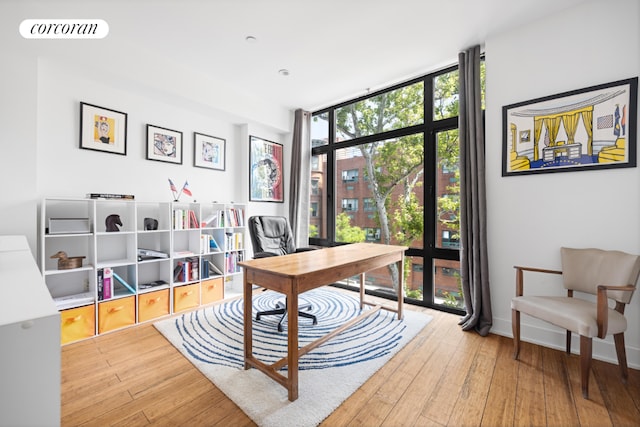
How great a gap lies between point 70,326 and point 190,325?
945mm

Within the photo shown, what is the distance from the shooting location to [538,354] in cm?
223

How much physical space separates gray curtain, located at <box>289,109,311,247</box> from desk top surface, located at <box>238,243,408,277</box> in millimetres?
1524

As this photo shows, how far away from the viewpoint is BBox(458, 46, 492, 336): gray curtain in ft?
8.51

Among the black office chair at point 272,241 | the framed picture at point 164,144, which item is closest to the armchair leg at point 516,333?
the black office chair at point 272,241

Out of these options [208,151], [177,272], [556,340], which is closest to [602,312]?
[556,340]

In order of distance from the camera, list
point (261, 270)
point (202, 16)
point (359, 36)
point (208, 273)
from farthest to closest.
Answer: point (208, 273), point (359, 36), point (202, 16), point (261, 270)

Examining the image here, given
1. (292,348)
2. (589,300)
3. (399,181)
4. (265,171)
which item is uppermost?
(265,171)

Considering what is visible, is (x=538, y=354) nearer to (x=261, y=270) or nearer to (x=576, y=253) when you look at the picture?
(x=576, y=253)

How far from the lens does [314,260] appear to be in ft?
7.05

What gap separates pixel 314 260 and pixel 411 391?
107cm

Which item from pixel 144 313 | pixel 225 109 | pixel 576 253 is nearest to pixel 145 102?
pixel 225 109

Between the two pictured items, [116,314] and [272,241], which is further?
[272,241]

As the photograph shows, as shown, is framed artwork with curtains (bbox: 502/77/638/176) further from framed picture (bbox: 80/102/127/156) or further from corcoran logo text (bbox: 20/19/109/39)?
framed picture (bbox: 80/102/127/156)

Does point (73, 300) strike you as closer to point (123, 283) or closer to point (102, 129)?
point (123, 283)
